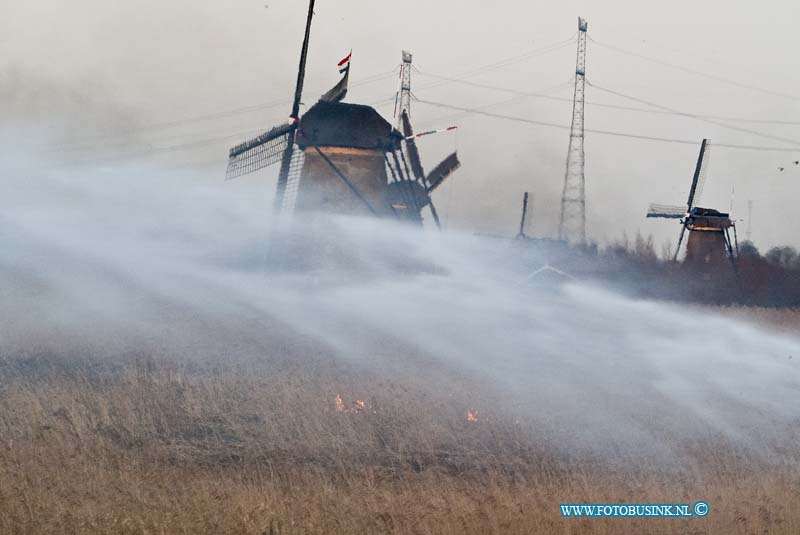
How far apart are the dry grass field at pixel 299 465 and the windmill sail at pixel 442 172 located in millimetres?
36028

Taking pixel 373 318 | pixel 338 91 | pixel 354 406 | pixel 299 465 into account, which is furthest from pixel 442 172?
pixel 299 465

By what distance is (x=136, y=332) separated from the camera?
104ft

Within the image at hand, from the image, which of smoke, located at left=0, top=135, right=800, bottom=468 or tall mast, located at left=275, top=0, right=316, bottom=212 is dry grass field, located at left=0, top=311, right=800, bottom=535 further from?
tall mast, located at left=275, top=0, right=316, bottom=212

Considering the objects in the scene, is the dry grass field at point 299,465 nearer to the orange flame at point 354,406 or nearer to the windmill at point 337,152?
the orange flame at point 354,406

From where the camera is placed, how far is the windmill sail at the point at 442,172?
205 feet

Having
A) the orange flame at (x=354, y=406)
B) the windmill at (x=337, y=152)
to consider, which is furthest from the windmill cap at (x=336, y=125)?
the orange flame at (x=354, y=406)

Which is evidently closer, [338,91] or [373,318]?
[373,318]

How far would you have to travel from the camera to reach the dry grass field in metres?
19.1

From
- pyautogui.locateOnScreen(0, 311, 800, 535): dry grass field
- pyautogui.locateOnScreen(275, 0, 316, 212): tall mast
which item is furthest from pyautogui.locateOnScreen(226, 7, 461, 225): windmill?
pyautogui.locateOnScreen(0, 311, 800, 535): dry grass field

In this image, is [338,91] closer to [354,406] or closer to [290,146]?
[290,146]

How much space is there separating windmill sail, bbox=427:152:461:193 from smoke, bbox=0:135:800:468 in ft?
21.4

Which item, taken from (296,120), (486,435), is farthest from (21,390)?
(296,120)

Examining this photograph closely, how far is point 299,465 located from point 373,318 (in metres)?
17.2

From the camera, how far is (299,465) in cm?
2108
